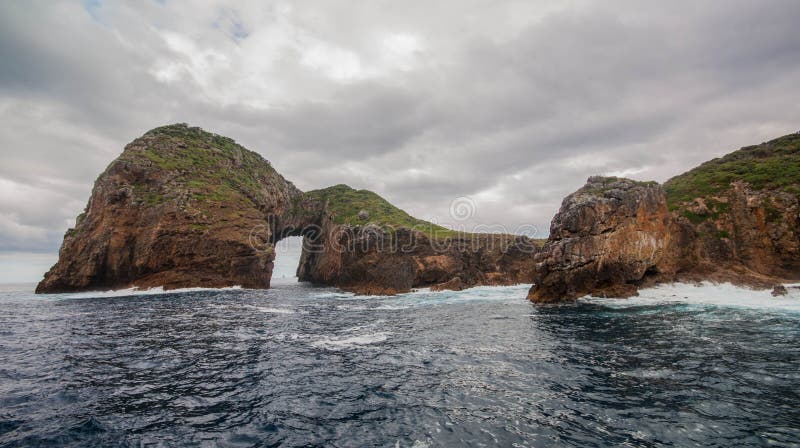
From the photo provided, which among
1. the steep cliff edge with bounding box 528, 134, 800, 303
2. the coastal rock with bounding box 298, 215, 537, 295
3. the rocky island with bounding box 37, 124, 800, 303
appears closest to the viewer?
the steep cliff edge with bounding box 528, 134, 800, 303

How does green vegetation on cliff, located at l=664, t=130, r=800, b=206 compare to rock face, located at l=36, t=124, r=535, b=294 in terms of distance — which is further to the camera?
rock face, located at l=36, t=124, r=535, b=294

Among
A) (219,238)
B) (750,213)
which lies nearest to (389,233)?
(219,238)

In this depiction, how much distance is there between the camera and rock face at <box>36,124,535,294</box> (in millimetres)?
59875

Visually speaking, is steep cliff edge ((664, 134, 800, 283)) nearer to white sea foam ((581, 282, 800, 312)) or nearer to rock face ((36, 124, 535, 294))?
white sea foam ((581, 282, 800, 312))

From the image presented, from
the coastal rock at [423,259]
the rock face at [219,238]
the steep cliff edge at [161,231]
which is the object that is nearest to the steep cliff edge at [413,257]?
the coastal rock at [423,259]

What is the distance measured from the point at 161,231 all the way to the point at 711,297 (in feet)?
253

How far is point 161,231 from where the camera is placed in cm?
6106

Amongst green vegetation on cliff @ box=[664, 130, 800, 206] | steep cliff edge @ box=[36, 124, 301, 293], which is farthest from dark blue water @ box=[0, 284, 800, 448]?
A: steep cliff edge @ box=[36, 124, 301, 293]

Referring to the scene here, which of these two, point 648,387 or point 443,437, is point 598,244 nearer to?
point 648,387

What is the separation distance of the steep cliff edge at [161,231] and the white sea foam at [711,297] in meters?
59.8

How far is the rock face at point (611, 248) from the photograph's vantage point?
40188 millimetres

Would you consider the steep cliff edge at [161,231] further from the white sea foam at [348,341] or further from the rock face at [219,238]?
the white sea foam at [348,341]

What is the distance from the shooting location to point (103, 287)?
195 ft

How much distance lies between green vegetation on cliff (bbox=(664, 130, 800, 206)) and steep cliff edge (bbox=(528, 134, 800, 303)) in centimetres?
16
